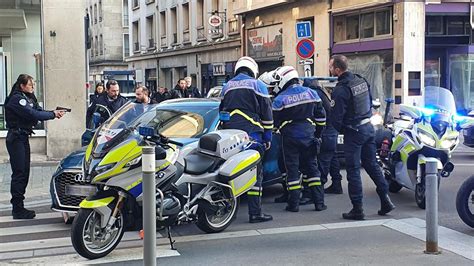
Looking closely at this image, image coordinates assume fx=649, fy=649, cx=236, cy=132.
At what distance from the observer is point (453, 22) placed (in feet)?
68.2

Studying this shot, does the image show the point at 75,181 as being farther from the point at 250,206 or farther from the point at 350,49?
the point at 350,49

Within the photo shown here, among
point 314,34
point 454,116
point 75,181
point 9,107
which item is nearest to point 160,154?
point 75,181

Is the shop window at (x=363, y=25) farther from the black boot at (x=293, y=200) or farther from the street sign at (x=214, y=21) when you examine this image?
the black boot at (x=293, y=200)

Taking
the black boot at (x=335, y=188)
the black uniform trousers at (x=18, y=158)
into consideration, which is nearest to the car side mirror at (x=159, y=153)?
the black uniform trousers at (x=18, y=158)

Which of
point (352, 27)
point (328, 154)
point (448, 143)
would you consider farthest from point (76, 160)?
point (352, 27)

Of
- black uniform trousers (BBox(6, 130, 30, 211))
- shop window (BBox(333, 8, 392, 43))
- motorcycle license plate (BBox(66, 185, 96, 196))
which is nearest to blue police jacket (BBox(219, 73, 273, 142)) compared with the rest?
motorcycle license plate (BBox(66, 185, 96, 196))

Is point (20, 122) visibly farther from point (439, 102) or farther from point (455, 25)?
point (455, 25)

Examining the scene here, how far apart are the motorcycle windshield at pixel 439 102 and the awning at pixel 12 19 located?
33.9 ft

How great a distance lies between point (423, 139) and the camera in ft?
28.5

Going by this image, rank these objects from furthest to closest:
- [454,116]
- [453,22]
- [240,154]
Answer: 1. [453,22]
2. [454,116]
3. [240,154]

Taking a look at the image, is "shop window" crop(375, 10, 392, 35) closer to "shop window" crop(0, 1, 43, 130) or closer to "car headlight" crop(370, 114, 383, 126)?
"car headlight" crop(370, 114, 383, 126)

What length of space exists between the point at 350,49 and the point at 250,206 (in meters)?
15.8

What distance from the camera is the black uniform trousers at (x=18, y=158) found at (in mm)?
8352

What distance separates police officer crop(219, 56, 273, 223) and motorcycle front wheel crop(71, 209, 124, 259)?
203 centimetres
